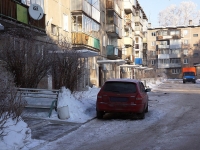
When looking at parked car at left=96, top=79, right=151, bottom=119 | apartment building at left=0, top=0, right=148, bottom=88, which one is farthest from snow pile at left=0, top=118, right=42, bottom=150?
apartment building at left=0, top=0, right=148, bottom=88

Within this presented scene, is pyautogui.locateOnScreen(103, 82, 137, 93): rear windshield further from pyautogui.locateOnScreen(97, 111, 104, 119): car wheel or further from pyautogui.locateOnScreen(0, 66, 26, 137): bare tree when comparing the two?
pyautogui.locateOnScreen(0, 66, 26, 137): bare tree

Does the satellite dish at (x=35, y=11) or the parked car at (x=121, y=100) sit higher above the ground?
the satellite dish at (x=35, y=11)

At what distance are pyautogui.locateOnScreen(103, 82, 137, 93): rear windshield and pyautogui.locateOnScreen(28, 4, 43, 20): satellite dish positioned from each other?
7.50m

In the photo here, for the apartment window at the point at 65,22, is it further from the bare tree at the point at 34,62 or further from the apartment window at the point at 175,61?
the apartment window at the point at 175,61

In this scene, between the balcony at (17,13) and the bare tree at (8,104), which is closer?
the bare tree at (8,104)

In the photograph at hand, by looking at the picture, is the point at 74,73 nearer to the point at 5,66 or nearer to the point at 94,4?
the point at 5,66

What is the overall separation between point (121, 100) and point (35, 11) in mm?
8652

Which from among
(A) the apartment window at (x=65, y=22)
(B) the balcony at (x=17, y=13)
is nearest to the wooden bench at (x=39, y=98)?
(B) the balcony at (x=17, y=13)

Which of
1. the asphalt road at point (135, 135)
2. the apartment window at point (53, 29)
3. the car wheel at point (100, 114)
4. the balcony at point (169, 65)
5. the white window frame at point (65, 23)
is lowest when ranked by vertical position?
the asphalt road at point (135, 135)

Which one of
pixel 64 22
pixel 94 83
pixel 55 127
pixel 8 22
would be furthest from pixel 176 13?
pixel 55 127

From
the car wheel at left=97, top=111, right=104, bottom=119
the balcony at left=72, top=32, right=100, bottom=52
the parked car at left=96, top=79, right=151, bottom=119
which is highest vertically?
the balcony at left=72, top=32, right=100, bottom=52

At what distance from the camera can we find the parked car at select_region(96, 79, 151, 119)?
479 inches

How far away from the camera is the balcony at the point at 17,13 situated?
15986 millimetres

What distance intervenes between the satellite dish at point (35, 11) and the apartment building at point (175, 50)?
69.7 metres
